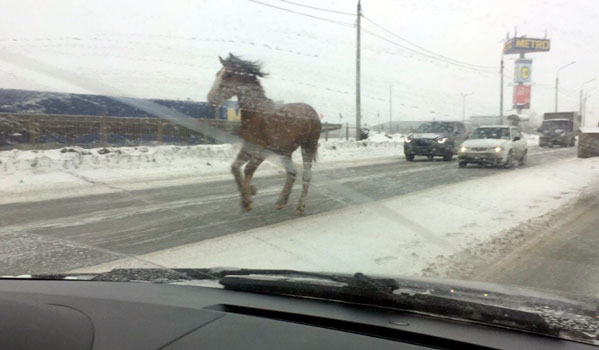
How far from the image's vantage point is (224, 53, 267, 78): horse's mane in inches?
275

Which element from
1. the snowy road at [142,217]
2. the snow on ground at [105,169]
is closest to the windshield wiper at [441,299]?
the snowy road at [142,217]

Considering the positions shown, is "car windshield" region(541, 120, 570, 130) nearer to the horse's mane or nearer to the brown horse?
the brown horse

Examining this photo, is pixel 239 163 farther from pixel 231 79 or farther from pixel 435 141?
pixel 435 141

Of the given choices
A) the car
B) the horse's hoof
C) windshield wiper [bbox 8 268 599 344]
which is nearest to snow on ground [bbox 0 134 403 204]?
the horse's hoof

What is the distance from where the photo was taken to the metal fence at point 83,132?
527 inches

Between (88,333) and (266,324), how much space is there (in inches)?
29.2

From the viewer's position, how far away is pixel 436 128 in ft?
67.2

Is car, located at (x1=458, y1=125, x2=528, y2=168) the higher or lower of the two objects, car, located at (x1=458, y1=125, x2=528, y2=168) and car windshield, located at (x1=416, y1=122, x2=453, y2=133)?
the lower

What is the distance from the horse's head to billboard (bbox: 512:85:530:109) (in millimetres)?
53185

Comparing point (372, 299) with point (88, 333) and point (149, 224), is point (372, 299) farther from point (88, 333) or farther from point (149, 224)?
point (149, 224)

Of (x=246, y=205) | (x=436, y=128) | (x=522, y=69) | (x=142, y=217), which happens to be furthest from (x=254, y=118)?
(x=522, y=69)

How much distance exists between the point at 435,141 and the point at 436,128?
4.00 feet

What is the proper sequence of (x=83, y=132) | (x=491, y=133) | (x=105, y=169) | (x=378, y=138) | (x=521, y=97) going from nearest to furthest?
(x=105, y=169) < (x=83, y=132) < (x=491, y=133) < (x=378, y=138) < (x=521, y=97)

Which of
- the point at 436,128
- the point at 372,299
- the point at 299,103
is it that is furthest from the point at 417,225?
the point at 436,128
